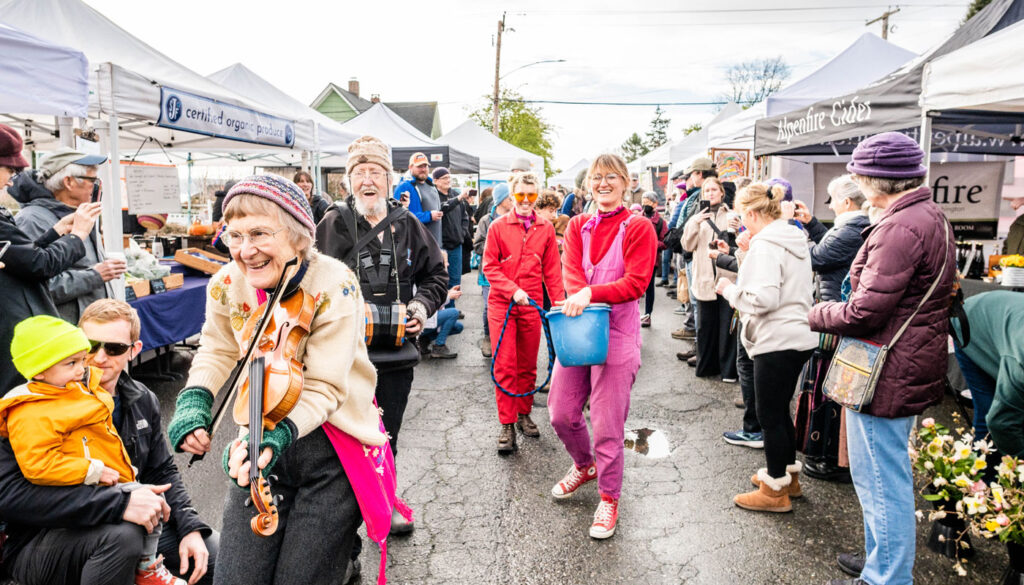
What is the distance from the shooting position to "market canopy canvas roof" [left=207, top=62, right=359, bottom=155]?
1053 cm

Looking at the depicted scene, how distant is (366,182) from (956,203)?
805 centimetres

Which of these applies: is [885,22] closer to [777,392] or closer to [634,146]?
[777,392]

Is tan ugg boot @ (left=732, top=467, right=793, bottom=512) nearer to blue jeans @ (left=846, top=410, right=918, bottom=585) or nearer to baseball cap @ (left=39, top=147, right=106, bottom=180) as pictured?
blue jeans @ (left=846, top=410, right=918, bottom=585)

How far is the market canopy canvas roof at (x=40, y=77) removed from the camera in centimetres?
379

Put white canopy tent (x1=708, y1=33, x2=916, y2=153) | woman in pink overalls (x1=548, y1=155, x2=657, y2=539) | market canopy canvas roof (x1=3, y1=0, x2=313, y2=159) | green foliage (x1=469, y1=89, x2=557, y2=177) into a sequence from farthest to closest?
1. green foliage (x1=469, y1=89, x2=557, y2=177)
2. white canopy tent (x1=708, y1=33, x2=916, y2=153)
3. market canopy canvas roof (x1=3, y1=0, x2=313, y2=159)
4. woman in pink overalls (x1=548, y1=155, x2=657, y2=539)

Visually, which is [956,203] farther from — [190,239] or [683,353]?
[190,239]

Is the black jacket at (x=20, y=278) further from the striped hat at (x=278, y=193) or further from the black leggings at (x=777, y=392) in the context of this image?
the black leggings at (x=777, y=392)

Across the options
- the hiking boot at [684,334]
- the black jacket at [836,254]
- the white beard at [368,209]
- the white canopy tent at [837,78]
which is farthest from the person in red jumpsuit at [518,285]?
the white canopy tent at [837,78]

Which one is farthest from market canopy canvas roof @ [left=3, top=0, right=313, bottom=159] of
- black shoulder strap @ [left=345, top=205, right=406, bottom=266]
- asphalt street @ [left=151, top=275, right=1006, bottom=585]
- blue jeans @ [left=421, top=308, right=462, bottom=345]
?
black shoulder strap @ [left=345, top=205, right=406, bottom=266]

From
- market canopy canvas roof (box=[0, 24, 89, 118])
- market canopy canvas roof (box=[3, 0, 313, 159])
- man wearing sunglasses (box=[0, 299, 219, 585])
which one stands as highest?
market canopy canvas roof (box=[3, 0, 313, 159])

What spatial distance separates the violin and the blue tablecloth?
445 cm

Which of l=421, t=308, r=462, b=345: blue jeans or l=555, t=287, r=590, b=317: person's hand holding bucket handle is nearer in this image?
l=555, t=287, r=590, b=317: person's hand holding bucket handle

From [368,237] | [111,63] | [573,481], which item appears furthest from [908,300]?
[111,63]

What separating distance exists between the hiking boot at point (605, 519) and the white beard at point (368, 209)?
1.94 metres
